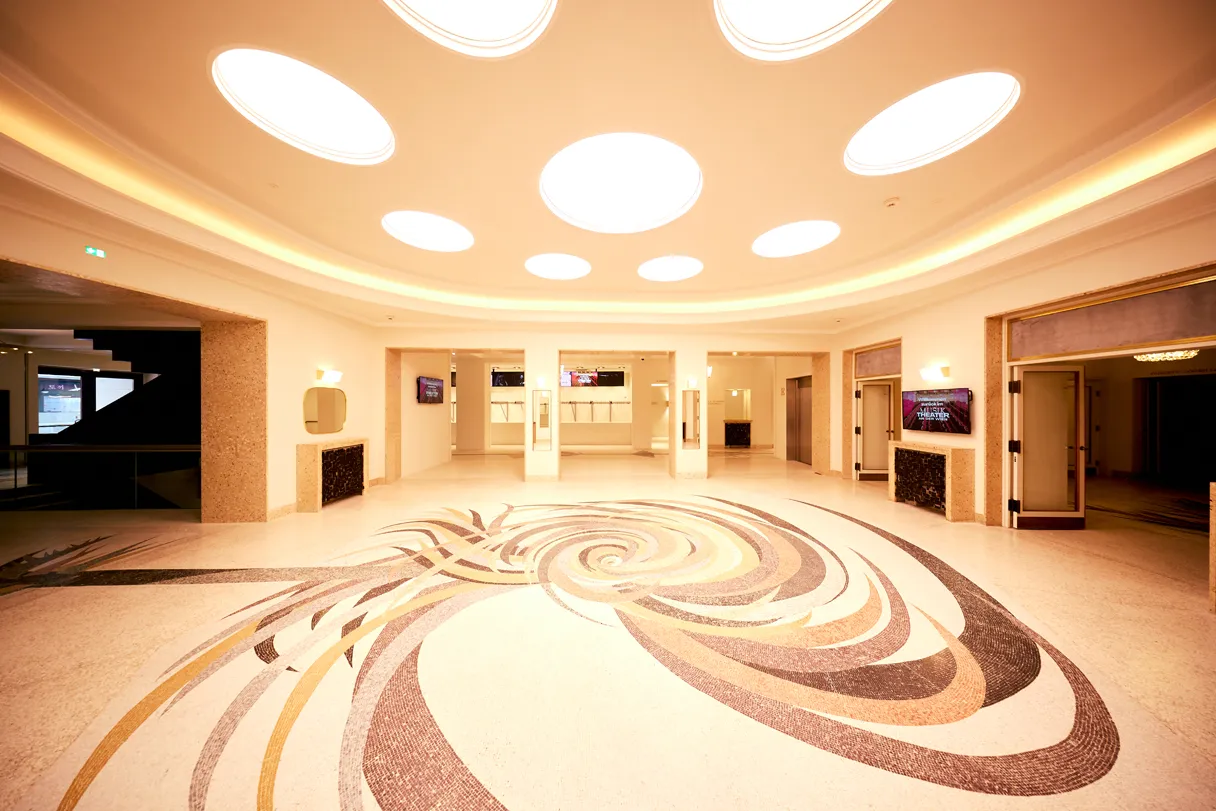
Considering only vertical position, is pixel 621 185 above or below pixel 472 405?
above

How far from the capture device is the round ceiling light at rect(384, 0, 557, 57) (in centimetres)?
226

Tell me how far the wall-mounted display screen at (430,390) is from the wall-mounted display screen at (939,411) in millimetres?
10376

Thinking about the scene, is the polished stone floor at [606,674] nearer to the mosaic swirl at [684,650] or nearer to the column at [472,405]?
the mosaic swirl at [684,650]

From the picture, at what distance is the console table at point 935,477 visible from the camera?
5617mm

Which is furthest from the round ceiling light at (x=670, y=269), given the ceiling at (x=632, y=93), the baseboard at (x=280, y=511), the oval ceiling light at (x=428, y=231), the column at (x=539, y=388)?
the baseboard at (x=280, y=511)

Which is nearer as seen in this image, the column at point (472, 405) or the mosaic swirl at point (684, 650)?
the mosaic swirl at point (684, 650)

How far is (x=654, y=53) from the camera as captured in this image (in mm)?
2410

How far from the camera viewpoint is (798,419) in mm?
11680

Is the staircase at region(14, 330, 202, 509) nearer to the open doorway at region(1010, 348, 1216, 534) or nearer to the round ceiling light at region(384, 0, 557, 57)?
the round ceiling light at region(384, 0, 557, 57)

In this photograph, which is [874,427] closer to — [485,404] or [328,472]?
[328,472]

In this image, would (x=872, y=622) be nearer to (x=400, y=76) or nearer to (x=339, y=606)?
(x=339, y=606)

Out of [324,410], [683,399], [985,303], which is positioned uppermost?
[985,303]

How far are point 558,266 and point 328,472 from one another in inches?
202

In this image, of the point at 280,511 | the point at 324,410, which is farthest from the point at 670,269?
the point at 280,511
